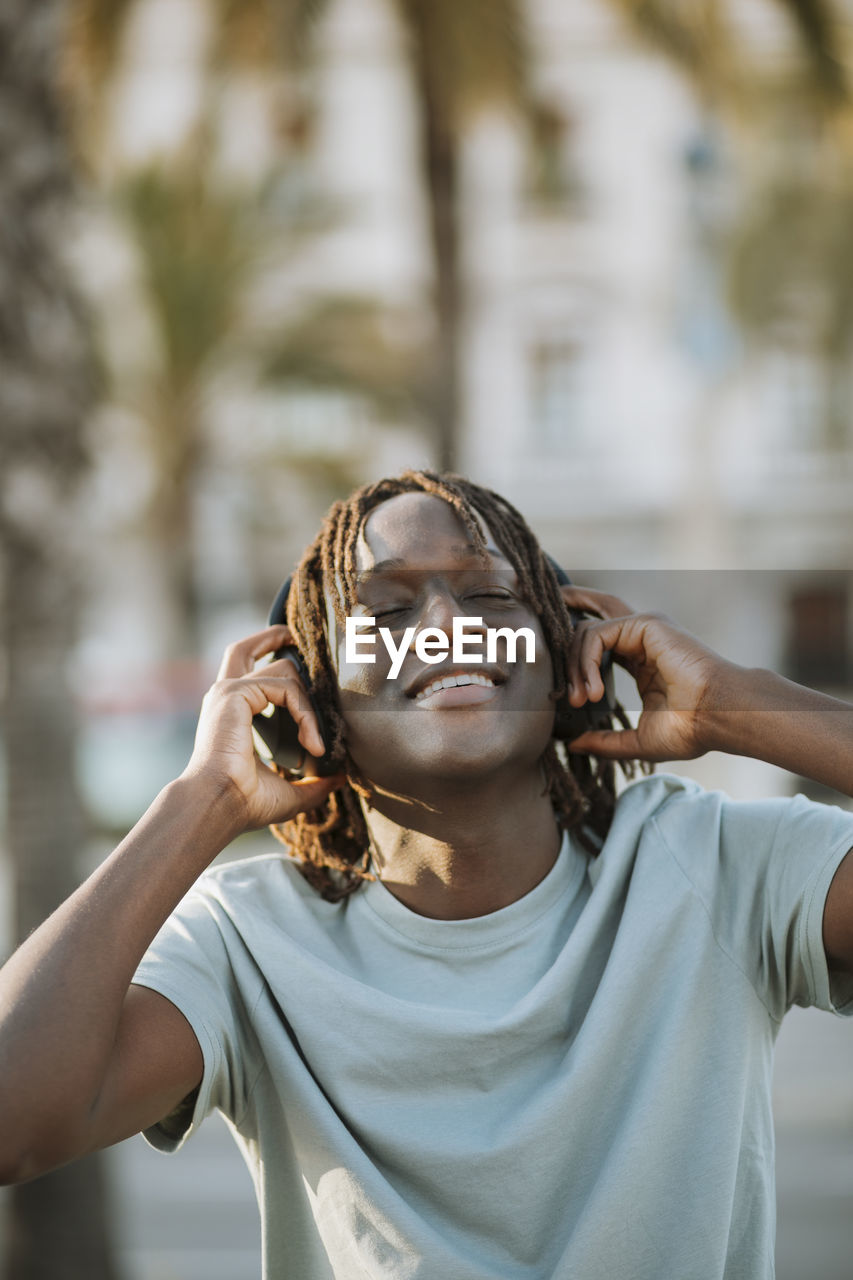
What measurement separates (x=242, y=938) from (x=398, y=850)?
30 centimetres

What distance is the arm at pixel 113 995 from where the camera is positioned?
181 centimetres

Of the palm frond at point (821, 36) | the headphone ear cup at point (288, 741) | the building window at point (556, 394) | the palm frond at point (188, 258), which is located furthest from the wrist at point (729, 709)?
the building window at point (556, 394)

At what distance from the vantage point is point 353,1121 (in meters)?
2.02

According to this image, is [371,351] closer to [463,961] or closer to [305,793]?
[305,793]

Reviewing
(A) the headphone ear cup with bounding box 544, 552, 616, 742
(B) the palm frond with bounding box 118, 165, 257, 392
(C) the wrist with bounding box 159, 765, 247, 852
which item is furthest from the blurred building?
(C) the wrist with bounding box 159, 765, 247, 852

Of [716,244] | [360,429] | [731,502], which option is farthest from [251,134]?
[731,502]

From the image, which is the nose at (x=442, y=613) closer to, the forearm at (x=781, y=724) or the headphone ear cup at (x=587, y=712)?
the headphone ear cup at (x=587, y=712)

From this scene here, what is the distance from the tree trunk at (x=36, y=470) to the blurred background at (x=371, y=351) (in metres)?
0.01

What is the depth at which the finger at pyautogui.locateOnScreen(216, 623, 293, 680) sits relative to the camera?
2355 mm

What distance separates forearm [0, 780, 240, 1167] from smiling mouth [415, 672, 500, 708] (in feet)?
1.39

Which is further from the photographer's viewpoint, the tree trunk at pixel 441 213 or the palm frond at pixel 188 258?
the palm frond at pixel 188 258

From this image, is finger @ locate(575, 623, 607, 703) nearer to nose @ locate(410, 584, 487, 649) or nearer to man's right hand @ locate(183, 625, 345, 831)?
nose @ locate(410, 584, 487, 649)

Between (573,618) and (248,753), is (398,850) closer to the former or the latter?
(248,753)

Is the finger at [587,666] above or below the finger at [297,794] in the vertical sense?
above
